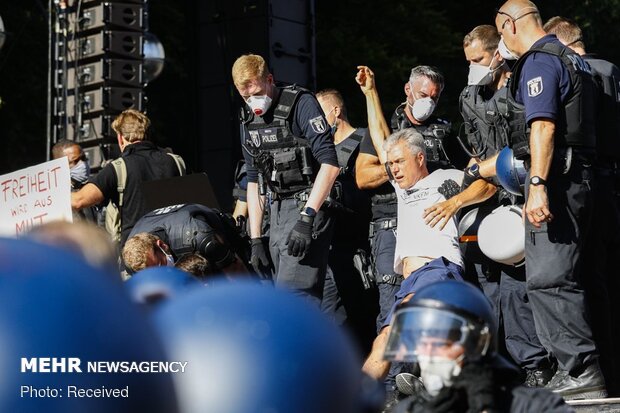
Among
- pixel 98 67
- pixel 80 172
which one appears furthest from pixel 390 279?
pixel 98 67

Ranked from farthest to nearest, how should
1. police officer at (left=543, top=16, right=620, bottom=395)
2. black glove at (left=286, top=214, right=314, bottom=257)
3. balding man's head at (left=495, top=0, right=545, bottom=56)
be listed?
black glove at (left=286, top=214, right=314, bottom=257) < balding man's head at (left=495, top=0, right=545, bottom=56) < police officer at (left=543, top=16, right=620, bottom=395)

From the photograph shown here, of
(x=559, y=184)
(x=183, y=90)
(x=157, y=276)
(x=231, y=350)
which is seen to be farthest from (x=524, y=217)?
(x=183, y=90)

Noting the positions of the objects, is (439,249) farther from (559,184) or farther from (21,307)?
(21,307)

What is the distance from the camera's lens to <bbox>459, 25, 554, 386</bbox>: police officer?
7.25m

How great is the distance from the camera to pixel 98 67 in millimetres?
12367

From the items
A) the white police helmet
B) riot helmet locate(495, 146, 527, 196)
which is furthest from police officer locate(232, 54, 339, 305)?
riot helmet locate(495, 146, 527, 196)

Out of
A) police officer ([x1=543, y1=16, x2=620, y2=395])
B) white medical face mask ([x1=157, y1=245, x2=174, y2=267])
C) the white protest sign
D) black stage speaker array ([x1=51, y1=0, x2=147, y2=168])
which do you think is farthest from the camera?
black stage speaker array ([x1=51, y1=0, x2=147, y2=168])

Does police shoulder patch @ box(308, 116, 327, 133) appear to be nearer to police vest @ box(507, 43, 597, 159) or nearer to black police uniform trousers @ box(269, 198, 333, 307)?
black police uniform trousers @ box(269, 198, 333, 307)

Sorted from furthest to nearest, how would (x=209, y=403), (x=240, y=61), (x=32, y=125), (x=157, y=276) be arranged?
(x=32, y=125)
(x=240, y=61)
(x=157, y=276)
(x=209, y=403)

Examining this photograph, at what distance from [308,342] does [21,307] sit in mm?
1010

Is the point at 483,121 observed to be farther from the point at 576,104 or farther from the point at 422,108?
the point at 576,104

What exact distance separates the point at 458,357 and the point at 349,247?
481 centimetres

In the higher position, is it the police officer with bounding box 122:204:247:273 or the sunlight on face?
the sunlight on face

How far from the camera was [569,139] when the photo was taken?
6336 mm
